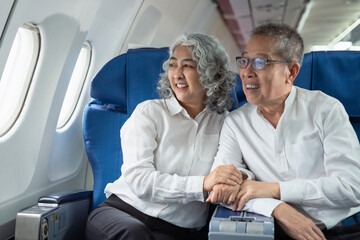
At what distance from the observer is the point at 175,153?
8.68ft

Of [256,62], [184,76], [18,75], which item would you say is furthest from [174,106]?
[18,75]

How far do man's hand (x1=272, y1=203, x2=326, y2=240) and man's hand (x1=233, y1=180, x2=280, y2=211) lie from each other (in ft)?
0.36

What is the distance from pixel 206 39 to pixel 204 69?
0.19m

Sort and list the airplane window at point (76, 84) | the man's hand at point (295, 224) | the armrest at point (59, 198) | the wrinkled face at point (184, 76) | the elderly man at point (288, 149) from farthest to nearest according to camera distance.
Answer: the airplane window at point (76, 84), the wrinkled face at point (184, 76), the armrest at point (59, 198), the elderly man at point (288, 149), the man's hand at point (295, 224)

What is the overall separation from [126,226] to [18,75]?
4.28ft

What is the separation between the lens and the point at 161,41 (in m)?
5.65

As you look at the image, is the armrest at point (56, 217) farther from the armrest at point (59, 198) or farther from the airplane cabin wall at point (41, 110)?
the airplane cabin wall at point (41, 110)

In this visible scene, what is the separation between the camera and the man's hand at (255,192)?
7.50 feet

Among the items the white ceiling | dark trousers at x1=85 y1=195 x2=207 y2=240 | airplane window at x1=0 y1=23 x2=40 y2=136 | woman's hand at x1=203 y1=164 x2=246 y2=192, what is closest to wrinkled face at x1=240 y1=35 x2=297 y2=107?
woman's hand at x1=203 y1=164 x2=246 y2=192

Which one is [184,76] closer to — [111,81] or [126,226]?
[111,81]

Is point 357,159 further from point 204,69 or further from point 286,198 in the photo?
point 204,69

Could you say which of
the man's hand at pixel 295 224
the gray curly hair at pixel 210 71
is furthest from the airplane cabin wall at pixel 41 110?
the man's hand at pixel 295 224

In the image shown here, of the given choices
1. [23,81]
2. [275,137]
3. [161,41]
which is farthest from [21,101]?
[161,41]

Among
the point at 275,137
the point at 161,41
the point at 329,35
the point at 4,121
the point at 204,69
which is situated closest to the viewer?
the point at 275,137
